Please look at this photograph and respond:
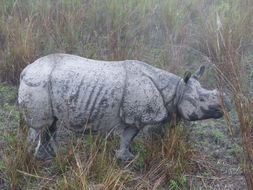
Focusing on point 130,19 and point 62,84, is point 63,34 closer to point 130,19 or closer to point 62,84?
point 130,19

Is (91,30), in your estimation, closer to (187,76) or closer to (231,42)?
(231,42)

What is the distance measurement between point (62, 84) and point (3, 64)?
6.02 ft

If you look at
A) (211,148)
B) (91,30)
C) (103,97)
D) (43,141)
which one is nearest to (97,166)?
(103,97)

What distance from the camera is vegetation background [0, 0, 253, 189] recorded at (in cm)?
325

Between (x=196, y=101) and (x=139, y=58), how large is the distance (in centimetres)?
172

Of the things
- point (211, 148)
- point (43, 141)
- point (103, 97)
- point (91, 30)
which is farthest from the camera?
point (91, 30)

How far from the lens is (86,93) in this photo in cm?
338

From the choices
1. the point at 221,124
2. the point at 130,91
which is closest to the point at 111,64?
the point at 130,91

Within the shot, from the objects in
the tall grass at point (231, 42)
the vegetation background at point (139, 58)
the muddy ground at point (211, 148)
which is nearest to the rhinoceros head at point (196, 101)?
the vegetation background at point (139, 58)

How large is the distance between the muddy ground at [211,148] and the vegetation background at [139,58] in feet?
0.04

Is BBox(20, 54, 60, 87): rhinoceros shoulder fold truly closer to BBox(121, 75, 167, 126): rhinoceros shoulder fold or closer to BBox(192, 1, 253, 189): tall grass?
BBox(121, 75, 167, 126): rhinoceros shoulder fold

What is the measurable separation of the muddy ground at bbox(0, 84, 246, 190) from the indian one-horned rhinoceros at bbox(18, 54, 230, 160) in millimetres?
303

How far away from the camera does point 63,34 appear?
5387mm

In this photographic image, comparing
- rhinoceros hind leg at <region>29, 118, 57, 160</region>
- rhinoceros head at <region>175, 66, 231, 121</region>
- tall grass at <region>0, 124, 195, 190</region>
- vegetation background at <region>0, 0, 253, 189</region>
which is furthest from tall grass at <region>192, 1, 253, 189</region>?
rhinoceros hind leg at <region>29, 118, 57, 160</region>
